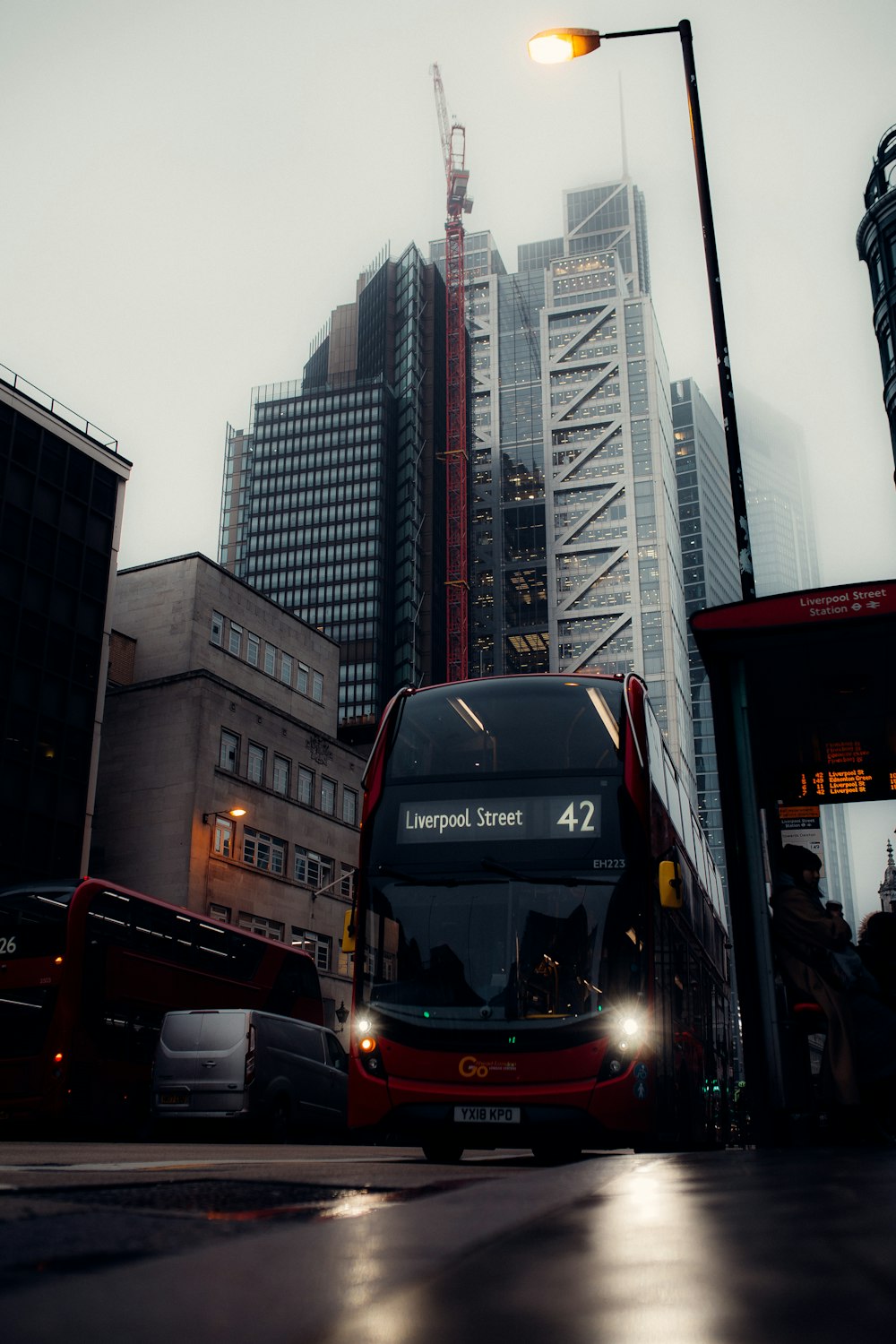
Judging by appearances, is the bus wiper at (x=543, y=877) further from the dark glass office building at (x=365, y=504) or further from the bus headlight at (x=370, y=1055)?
the dark glass office building at (x=365, y=504)

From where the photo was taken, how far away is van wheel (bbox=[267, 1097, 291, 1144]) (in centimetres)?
1812

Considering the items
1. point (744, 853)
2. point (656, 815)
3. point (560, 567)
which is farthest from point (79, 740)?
point (560, 567)

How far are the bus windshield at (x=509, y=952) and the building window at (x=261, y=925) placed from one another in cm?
3142

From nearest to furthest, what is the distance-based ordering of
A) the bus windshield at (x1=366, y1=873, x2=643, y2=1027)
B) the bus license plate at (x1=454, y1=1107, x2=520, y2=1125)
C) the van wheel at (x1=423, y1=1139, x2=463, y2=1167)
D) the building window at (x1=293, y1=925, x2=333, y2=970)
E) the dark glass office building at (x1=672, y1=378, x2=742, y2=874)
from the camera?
1. the bus license plate at (x1=454, y1=1107, x2=520, y2=1125)
2. the bus windshield at (x1=366, y1=873, x2=643, y2=1027)
3. the van wheel at (x1=423, y1=1139, x2=463, y2=1167)
4. the building window at (x1=293, y1=925, x2=333, y2=970)
5. the dark glass office building at (x1=672, y1=378, x2=742, y2=874)

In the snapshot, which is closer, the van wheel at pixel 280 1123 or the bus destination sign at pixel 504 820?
the bus destination sign at pixel 504 820

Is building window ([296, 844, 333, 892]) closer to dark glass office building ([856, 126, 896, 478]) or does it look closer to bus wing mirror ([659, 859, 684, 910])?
dark glass office building ([856, 126, 896, 478])

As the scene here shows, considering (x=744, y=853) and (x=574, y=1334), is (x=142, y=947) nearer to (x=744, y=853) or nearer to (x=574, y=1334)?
(x=744, y=853)

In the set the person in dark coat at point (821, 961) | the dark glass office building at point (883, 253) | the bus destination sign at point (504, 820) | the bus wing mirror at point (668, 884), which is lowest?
the person in dark coat at point (821, 961)

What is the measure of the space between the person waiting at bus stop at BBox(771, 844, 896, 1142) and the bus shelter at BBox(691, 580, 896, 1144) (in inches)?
8.4

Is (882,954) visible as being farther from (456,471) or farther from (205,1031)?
(456,471)

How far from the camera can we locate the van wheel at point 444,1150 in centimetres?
1148

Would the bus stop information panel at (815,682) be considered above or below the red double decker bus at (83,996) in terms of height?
above

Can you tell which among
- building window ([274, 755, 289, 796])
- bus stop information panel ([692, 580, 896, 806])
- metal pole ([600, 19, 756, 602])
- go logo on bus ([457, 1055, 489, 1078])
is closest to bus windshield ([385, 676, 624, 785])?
bus stop information panel ([692, 580, 896, 806])

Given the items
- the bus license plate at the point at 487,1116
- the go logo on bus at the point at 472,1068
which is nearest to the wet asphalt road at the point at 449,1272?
the bus license plate at the point at 487,1116
